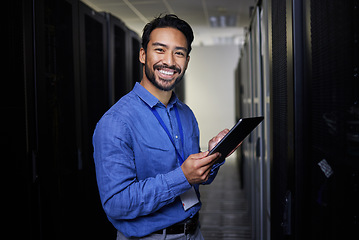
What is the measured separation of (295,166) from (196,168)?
1.01 ft

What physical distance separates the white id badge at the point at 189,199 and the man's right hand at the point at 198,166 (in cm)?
16

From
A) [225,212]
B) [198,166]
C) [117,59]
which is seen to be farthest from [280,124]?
[225,212]

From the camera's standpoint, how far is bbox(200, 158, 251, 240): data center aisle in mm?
3242

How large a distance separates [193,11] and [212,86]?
278cm

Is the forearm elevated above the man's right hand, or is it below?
below

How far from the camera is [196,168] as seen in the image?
3.16 feet

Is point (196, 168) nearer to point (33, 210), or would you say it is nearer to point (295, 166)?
point (295, 166)

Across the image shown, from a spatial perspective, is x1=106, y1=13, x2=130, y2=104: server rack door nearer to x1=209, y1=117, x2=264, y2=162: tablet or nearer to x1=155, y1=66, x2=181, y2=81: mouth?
x1=155, y1=66, x2=181, y2=81: mouth

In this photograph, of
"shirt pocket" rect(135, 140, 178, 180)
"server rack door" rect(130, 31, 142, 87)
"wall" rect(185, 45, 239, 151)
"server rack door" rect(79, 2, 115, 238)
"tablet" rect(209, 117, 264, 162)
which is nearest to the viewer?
"tablet" rect(209, 117, 264, 162)

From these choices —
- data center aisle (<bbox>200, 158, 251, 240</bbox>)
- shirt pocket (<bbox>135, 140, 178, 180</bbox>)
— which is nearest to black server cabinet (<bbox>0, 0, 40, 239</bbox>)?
shirt pocket (<bbox>135, 140, 178, 180</bbox>)

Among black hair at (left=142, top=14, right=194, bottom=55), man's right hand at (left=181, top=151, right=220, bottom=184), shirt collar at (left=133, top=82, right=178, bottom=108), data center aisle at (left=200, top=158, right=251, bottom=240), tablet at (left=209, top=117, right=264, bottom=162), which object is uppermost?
black hair at (left=142, top=14, right=194, bottom=55)

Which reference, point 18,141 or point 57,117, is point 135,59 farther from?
point 18,141

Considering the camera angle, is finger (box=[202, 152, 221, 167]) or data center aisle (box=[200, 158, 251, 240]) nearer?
finger (box=[202, 152, 221, 167])

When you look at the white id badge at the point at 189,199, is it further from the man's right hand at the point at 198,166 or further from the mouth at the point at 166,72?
the mouth at the point at 166,72
